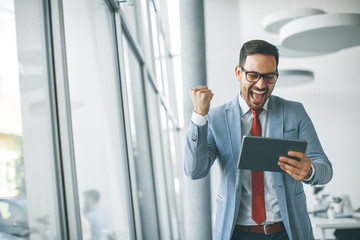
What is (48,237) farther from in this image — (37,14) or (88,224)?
(37,14)

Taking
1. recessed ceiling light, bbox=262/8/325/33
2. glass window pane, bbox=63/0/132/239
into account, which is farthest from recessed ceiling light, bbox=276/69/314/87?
glass window pane, bbox=63/0/132/239

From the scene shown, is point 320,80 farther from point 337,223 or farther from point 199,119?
point 199,119

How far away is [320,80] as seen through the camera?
888 cm

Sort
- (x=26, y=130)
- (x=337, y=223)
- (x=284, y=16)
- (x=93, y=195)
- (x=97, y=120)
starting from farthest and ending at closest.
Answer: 1. (x=284, y=16)
2. (x=337, y=223)
3. (x=97, y=120)
4. (x=93, y=195)
5. (x=26, y=130)

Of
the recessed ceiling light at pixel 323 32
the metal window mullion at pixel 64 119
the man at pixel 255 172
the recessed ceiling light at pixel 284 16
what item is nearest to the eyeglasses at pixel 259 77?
the man at pixel 255 172

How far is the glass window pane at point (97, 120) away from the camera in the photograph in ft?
7.36

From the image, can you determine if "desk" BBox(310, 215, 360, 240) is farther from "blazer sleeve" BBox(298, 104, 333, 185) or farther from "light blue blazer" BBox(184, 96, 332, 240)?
"blazer sleeve" BBox(298, 104, 333, 185)

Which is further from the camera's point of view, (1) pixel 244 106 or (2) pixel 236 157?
(1) pixel 244 106

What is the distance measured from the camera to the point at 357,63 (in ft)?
28.9

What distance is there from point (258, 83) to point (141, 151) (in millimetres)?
2785

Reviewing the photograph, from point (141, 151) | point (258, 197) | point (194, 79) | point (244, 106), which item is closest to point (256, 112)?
point (244, 106)

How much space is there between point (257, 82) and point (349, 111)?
7790 mm

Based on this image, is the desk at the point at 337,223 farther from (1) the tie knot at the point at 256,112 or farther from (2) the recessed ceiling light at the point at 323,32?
(1) the tie knot at the point at 256,112

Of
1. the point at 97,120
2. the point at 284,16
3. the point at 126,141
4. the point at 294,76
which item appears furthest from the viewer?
the point at 294,76
